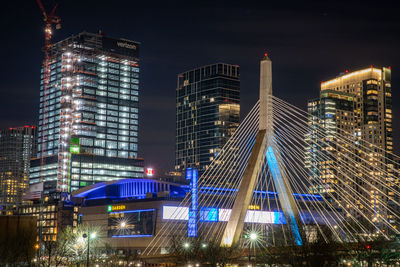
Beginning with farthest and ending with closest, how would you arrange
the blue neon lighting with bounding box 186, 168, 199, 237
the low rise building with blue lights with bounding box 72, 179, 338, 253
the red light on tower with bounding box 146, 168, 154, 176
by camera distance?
the red light on tower with bounding box 146, 168, 154, 176
the low rise building with blue lights with bounding box 72, 179, 338, 253
the blue neon lighting with bounding box 186, 168, 199, 237

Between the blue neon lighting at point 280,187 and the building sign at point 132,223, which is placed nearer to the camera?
the blue neon lighting at point 280,187

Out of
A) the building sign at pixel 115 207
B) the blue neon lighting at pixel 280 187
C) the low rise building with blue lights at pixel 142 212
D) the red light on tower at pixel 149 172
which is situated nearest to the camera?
the blue neon lighting at pixel 280 187

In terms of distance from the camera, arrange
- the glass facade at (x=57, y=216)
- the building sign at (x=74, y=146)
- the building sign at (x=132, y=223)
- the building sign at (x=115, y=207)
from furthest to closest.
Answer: the building sign at (x=74, y=146) < the glass facade at (x=57, y=216) < the building sign at (x=115, y=207) < the building sign at (x=132, y=223)

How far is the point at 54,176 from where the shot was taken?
192625mm

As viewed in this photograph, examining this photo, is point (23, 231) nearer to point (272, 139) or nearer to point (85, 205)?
point (272, 139)

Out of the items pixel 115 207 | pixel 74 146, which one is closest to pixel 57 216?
pixel 115 207

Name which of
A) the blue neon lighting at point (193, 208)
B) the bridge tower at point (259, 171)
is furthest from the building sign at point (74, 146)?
the bridge tower at point (259, 171)

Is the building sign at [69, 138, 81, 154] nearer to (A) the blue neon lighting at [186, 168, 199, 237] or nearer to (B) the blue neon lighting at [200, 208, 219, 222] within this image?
(B) the blue neon lighting at [200, 208, 219, 222]

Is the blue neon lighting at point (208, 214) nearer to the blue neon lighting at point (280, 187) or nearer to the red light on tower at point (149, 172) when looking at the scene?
the red light on tower at point (149, 172)

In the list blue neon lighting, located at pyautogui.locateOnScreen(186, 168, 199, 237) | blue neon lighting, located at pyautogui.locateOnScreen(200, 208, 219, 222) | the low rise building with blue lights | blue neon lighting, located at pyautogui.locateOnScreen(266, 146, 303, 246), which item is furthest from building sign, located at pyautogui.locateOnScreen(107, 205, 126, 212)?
blue neon lighting, located at pyautogui.locateOnScreen(266, 146, 303, 246)

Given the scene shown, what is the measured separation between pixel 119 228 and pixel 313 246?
80.8 m

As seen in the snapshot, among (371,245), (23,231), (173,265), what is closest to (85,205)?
(173,265)

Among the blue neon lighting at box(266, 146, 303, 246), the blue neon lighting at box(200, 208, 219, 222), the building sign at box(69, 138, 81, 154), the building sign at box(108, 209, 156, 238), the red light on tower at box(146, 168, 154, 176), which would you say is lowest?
the building sign at box(108, 209, 156, 238)

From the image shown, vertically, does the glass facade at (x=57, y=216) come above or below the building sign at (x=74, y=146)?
below
